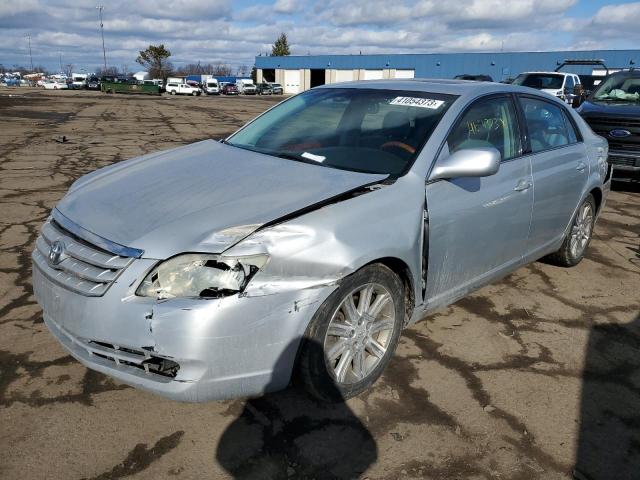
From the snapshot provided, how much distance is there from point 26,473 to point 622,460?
262 centimetres

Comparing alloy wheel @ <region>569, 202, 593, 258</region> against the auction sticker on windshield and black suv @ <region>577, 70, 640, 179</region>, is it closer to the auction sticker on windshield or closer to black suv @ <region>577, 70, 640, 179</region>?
the auction sticker on windshield

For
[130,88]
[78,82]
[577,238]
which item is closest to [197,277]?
[577,238]

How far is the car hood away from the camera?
2.29 m

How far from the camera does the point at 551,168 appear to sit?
12.9 ft

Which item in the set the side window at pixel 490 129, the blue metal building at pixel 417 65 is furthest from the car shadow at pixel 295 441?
the blue metal building at pixel 417 65

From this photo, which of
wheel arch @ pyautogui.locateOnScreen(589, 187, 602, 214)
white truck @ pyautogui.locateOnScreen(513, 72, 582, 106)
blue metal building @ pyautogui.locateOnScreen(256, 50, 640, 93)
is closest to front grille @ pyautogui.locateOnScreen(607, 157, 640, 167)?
wheel arch @ pyautogui.locateOnScreen(589, 187, 602, 214)

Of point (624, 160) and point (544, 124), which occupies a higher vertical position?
point (544, 124)

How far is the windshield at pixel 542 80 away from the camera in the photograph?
16703 mm

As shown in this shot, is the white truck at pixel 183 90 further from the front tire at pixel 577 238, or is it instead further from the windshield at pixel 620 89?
the front tire at pixel 577 238

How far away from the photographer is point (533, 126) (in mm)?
3924

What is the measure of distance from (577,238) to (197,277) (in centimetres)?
382

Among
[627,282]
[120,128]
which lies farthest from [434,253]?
[120,128]

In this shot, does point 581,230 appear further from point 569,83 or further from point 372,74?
point 372,74

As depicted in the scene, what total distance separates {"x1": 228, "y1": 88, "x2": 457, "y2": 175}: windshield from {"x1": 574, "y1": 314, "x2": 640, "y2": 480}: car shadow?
5.39 feet
